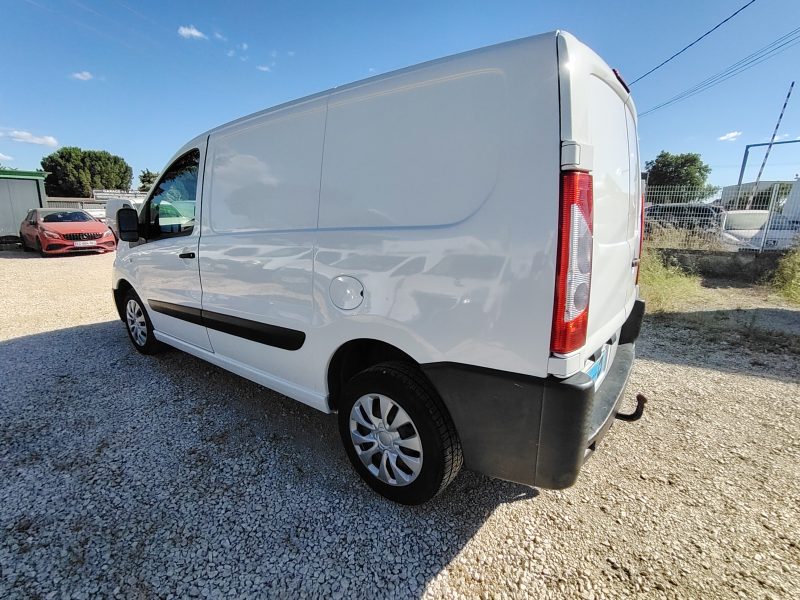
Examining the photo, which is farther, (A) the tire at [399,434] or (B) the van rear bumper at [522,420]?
(A) the tire at [399,434]

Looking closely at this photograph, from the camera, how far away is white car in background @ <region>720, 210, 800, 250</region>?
8.14 meters

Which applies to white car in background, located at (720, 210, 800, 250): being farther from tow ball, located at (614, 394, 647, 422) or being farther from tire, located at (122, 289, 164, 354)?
tire, located at (122, 289, 164, 354)

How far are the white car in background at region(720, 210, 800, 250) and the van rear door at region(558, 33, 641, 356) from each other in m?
8.64

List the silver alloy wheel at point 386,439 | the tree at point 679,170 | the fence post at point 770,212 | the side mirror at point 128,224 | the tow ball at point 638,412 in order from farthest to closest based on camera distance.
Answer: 1. the tree at point 679,170
2. the fence post at point 770,212
3. the side mirror at point 128,224
4. the tow ball at point 638,412
5. the silver alloy wheel at point 386,439

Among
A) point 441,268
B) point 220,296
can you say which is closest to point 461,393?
point 441,268

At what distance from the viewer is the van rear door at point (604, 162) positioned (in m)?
1.43

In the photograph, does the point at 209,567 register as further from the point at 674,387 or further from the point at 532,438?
the point at 674,387

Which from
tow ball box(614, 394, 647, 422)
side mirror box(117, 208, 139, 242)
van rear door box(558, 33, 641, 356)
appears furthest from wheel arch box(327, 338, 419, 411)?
side mirror box(117, 208, 139, 242)

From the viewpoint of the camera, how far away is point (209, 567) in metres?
1.76

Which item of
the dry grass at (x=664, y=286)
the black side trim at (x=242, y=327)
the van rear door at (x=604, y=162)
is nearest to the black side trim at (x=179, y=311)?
the black side trim at (x=242, y=327)

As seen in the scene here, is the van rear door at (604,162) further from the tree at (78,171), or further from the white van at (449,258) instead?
the tree at (78,171)

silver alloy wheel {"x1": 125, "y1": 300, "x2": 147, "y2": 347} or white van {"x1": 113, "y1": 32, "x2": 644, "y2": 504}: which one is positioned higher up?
white van {"x1": 113, "y1": 32, "x2": 644, "y2": 504}

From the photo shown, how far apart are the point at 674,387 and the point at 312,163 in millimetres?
3467

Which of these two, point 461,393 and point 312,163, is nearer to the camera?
point 461,393
